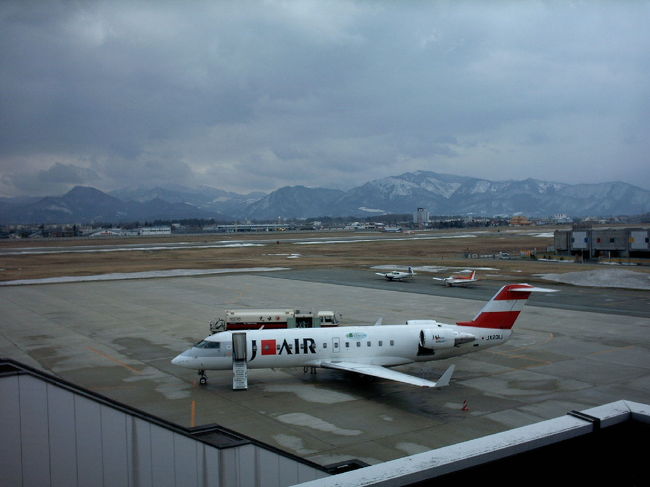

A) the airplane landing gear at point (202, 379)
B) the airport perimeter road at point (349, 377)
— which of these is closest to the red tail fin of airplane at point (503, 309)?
the airport perimeter road at point (349, 377)

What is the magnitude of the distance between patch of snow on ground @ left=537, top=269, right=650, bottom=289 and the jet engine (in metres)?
45.7

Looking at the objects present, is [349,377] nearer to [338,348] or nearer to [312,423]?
[338,348]

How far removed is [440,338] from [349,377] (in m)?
5.51

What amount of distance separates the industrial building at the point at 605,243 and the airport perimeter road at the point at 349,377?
51.4 m

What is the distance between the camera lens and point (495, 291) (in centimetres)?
6091

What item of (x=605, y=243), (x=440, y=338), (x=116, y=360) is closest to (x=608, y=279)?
(x=605, y=243)

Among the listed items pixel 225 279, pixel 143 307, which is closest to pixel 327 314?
pixel 143 307

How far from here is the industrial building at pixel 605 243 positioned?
9256cm

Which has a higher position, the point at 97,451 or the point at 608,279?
the point at 97,451

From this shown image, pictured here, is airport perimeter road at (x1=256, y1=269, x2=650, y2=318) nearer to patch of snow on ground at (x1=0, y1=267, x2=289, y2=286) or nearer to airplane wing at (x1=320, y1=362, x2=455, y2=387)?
patch of snow on ground at (x1=0, y1=267, x2=289, y2=286)

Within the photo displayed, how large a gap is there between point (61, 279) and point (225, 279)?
79.1ft

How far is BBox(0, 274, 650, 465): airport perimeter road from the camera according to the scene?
2258 cm

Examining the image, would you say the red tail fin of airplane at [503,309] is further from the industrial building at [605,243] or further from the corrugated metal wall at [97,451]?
the industrial building at [605,243]

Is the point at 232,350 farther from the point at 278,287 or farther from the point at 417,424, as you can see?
the point at 278,287
